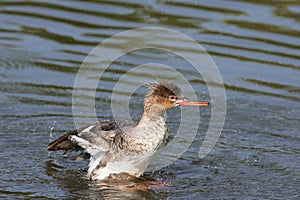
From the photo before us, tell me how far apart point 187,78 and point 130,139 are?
11.8 ft

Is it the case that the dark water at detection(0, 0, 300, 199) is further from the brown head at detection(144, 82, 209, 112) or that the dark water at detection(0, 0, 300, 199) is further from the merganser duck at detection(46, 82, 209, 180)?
the brown head at detection(144, 82, 209, 112)

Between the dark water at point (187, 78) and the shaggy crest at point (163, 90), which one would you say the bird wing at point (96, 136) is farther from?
the shaggy crest at point (163, 90)

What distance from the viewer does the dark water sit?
8.94 meters

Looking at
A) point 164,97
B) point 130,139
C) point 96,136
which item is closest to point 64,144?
point 96,136

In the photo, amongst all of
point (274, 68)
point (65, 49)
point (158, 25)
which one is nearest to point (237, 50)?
point (274, 68)

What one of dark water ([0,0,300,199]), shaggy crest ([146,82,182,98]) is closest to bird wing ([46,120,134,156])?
dark water ([0,0,300,199])

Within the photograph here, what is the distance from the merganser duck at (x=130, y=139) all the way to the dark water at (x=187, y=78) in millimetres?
312

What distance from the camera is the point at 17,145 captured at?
984 centimetres

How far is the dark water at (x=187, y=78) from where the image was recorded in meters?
8.94

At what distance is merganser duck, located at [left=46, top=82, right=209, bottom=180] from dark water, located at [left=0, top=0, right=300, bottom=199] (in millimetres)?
312

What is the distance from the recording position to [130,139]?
29.5 feet

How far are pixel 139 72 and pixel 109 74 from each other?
1.54ft

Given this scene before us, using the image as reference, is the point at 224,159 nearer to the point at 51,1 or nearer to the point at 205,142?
the point at 205,142

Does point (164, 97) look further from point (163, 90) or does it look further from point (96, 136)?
point (96, 136)
